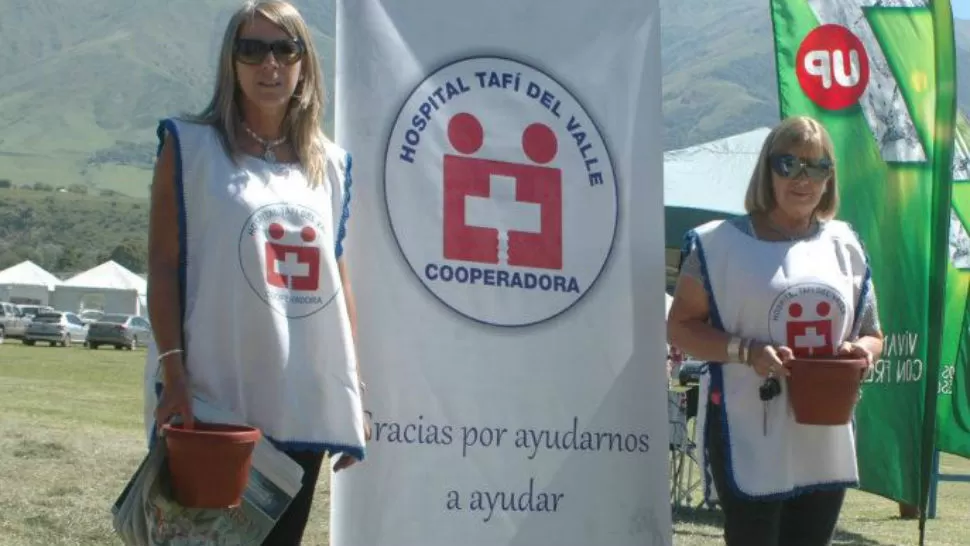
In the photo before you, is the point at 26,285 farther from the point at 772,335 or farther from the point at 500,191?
the point at 772,335

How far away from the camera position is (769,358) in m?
3.43

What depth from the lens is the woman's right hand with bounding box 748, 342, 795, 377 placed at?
11.3 ft

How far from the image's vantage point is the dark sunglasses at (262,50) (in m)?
3.06

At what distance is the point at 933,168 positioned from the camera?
16.8 feet

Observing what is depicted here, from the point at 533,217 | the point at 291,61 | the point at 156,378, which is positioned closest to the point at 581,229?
the point at 533,217

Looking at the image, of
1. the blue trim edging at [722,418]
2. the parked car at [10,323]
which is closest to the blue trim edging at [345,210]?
the blue trim edging at [722,418]

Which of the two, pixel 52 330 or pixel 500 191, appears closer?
pixel 500 191

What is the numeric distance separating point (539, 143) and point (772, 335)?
0.79 m

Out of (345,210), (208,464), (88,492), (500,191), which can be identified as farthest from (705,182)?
(208,464)

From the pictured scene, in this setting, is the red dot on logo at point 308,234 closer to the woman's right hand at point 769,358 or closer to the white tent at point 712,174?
the woman's right hand at point 769,358

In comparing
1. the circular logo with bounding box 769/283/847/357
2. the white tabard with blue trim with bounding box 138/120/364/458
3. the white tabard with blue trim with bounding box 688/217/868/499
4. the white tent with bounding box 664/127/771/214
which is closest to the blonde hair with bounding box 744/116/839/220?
the white tabard with blue trim with bounding box 688/217/868/499

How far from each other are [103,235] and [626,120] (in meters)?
124

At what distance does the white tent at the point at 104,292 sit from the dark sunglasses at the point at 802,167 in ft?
172

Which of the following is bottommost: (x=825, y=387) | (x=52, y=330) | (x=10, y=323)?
(x=52, y=330)
